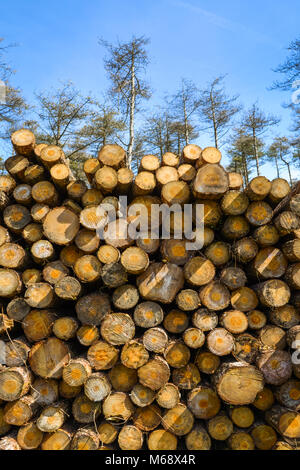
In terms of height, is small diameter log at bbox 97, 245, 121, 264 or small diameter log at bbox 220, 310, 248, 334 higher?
small diameter log at bbox 97, 245, 121, 264

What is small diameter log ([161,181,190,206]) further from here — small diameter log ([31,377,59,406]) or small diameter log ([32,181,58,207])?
small diameter log ([31,377,59,406])

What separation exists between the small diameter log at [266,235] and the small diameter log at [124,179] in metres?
1.53

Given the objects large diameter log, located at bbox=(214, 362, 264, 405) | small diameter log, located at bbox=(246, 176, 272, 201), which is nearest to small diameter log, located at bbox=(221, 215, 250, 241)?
small diameter log, located at bbox=(246, 176, 272, 201)

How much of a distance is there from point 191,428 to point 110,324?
1.32 m

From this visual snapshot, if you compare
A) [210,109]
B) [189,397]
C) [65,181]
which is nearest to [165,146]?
[210,109]

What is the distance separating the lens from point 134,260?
2.79m

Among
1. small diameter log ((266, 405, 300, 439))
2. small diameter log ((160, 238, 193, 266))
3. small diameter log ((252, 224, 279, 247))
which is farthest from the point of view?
small diameter log ((160, 238, 193, 266))

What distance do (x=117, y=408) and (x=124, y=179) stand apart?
242 centimetres

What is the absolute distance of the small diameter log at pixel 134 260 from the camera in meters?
2.76

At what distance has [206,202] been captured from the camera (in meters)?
2.98

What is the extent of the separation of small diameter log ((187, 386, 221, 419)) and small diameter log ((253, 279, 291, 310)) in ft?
3.58

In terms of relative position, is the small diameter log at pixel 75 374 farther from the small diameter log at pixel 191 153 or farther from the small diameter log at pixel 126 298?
the small diameter log at pixel 191 153

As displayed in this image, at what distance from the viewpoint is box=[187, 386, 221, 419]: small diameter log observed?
9.11 feet
